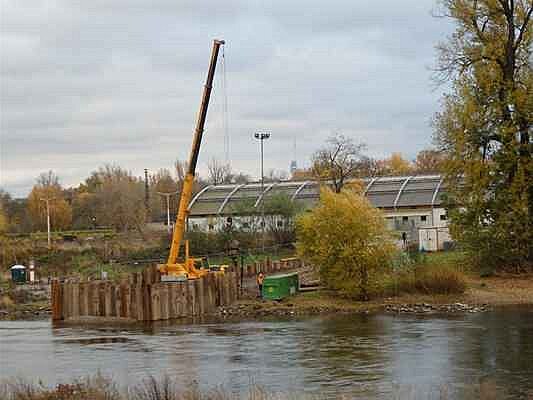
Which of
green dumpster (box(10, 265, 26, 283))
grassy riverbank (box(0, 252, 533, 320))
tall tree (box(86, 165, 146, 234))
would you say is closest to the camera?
grassy riverbank (box(0, 252, 533, 320))

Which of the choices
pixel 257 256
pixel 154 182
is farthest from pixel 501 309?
pixel 154 182

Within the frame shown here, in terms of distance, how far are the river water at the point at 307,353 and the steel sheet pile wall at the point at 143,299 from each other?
7.16 feet

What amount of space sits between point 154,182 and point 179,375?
15446cm

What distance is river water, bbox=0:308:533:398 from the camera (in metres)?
24.9

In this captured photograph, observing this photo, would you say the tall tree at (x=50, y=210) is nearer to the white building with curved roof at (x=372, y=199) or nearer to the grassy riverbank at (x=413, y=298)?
the white building with curved roof at (x=372, y=199)

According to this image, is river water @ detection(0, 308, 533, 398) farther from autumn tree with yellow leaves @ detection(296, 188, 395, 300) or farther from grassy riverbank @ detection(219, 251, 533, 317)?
autumn tree with yellow leaves @ detection(296, 188, 395, 300)

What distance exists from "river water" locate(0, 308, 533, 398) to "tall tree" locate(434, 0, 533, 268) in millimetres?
8434

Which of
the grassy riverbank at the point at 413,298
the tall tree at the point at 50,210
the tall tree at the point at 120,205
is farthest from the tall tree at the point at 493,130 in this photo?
the tall tree at the point at 50,210

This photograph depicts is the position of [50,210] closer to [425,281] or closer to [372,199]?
[372,199]

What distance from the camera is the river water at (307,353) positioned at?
2492cm

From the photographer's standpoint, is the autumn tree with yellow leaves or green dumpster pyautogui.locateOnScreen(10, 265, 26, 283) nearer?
the autumn tree with yellow leaves

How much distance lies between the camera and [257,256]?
71.9 metres

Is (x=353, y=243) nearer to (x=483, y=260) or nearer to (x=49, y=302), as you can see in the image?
(x=483, y=260)

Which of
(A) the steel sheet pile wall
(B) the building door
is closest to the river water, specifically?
(A) the steel sheet pile wall
